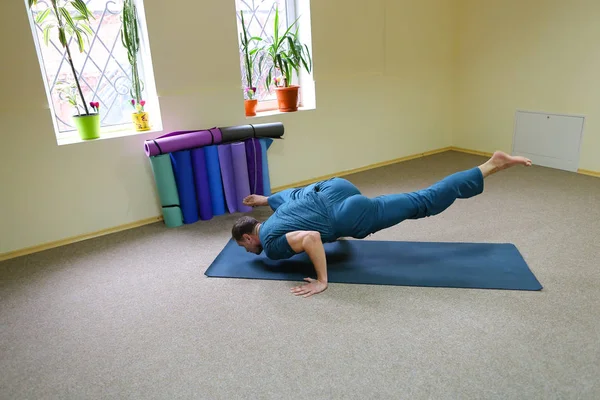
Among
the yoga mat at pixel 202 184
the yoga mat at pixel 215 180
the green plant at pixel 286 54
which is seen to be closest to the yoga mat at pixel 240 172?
the yoga mat at pixel 215 180

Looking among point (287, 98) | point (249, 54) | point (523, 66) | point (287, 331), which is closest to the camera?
point (287, 331)

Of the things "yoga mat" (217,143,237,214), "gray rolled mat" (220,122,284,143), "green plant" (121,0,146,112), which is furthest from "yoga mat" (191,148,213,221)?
"green plant" (121,0,146,112)

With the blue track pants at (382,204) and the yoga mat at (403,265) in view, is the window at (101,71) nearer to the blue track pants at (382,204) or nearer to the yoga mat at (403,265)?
the yoga mat at (403,265)

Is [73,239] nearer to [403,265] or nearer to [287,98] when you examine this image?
[287,98]

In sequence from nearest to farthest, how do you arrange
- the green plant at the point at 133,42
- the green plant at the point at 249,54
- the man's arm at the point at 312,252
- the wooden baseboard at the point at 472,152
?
the man's arm at the point at 312,252 → the green plant at the point at 133,42 → the green plant at the point at 249,54 → the wooden baseboard at the point at 472,152

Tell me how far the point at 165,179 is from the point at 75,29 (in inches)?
46.7

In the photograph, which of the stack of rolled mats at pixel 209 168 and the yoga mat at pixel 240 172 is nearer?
the stack of rolled mats at pixel 209 168

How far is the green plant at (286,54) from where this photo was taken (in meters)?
3.74

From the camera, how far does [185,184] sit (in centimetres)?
321

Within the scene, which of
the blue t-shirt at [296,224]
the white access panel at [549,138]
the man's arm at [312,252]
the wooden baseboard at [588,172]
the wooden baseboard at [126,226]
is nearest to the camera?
the man's arm at [312,252]

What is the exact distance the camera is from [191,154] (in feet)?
10.5

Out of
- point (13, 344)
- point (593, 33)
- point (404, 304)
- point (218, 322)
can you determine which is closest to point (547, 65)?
point (593, 33)

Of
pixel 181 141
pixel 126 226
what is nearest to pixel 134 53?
pixel 181 141

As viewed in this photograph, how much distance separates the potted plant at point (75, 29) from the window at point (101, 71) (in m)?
0.03
